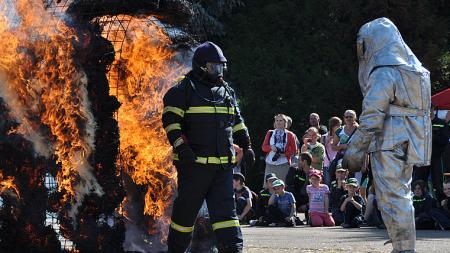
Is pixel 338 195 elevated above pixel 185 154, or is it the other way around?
pixel 185 154

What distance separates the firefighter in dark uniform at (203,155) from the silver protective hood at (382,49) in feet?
3.80

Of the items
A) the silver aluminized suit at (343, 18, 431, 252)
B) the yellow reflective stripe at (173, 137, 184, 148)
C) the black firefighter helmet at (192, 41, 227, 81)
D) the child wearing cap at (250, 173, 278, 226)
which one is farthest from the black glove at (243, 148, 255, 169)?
the child wearing cap at (250, 173, 278, 226)

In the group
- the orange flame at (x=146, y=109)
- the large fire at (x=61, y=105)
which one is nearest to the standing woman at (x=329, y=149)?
the orange flame at (x=146, y=109)

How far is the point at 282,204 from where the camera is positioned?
14922mm

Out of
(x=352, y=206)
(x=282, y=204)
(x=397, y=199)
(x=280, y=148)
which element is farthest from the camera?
(x=280, y=148)

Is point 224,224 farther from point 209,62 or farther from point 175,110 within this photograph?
point 209,62

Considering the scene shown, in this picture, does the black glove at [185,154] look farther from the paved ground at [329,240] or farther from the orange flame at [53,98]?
the paved ground at [329,240]

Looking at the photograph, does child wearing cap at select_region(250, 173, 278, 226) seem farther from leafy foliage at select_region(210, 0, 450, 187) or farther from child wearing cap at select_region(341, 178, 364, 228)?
leafy foliage at select_region(210, 0, 450, 187)

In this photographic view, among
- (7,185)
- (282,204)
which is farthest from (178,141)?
(282,204)

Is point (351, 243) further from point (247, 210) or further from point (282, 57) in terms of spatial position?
point (282, 57)

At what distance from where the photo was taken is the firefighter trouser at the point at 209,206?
8.62m

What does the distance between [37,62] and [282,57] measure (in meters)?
14.9

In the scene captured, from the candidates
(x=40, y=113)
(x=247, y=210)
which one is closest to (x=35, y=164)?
(x=40, y=113)

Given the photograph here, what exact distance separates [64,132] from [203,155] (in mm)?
1495
